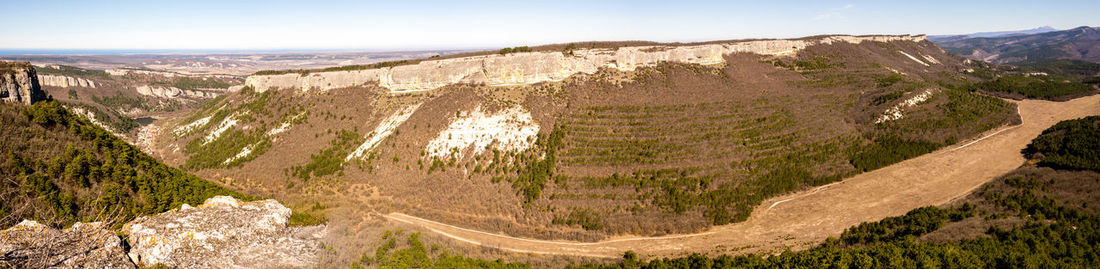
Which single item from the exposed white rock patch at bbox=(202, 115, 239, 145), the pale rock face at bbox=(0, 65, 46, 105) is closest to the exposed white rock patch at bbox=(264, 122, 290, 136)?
the exposed white rock patch at bbox=(202, 115, 239, 145)

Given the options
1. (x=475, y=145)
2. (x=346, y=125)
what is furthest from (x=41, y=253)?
(x=346, y=125)

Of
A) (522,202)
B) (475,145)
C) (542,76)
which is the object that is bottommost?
(522,202)

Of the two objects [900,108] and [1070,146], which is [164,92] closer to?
[900,108]

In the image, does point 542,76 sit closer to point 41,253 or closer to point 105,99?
point 41,253

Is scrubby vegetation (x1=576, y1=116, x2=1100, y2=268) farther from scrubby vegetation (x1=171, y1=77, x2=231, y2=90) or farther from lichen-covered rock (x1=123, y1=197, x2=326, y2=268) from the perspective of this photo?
scrubby vegetation (x1=171, y1=77, x2=231, y2=90)

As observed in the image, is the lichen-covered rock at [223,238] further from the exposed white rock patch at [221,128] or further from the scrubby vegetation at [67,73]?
the scrubby vegetation at [67,73]

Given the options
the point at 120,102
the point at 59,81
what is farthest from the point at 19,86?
the point at 59,81
